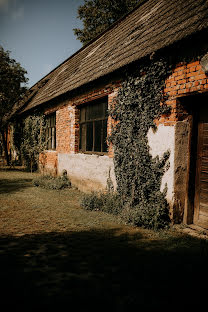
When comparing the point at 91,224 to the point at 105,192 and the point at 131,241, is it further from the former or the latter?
the point at 105,192

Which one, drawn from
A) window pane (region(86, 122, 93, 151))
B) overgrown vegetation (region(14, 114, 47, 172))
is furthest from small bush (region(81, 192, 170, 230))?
overgrown vegetation (region(14, 114, 47, 172))

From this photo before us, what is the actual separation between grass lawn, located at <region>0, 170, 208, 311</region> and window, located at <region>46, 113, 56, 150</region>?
5.99 metres

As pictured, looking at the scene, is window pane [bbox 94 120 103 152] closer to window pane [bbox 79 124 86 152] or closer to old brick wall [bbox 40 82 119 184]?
old brick wall [bbox 40 82 119 184]

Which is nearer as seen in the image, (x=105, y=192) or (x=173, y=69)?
(x=173, y=69)

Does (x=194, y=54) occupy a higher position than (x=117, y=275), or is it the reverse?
(x=194, y=54)

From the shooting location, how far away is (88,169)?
6660 mm

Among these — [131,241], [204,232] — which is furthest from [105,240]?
[204,232]

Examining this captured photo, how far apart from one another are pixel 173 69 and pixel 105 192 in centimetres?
351

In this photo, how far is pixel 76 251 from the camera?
9.81 ft

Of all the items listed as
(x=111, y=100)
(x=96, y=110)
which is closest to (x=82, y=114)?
(x=96, y=110)

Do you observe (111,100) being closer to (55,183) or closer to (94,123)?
(94,123)

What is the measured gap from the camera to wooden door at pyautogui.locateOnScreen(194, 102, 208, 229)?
147 inches

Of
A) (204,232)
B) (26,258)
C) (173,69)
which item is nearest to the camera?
(26,258)

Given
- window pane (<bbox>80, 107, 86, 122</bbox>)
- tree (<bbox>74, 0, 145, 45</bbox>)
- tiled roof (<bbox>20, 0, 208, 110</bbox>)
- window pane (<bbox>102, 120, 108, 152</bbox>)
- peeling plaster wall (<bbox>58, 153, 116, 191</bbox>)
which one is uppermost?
tree (<bbox>74, 0, 145, 45</bbox>)
